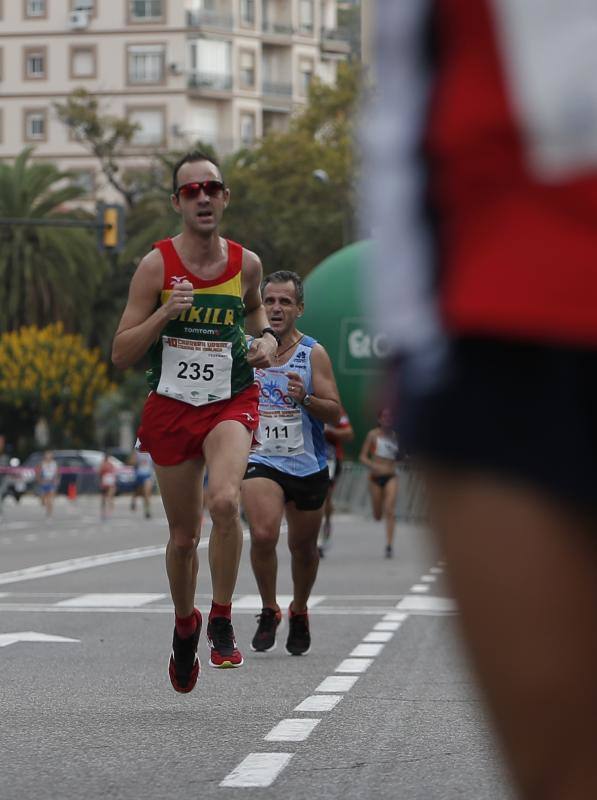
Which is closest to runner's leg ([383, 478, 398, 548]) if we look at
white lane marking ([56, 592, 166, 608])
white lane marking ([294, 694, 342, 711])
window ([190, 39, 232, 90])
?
white lane marking ([56, 592, 166, 608])

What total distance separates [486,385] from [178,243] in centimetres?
634

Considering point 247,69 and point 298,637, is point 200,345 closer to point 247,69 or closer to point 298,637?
point 298,637

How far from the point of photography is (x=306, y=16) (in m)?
106

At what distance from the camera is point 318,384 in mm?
11305

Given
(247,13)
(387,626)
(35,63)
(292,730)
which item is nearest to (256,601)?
(387,626)

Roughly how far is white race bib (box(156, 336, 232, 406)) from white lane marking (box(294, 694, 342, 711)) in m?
1.35

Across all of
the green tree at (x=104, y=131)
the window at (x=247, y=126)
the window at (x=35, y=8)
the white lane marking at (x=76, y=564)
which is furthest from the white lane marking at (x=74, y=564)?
the window at (x=35, y=8)

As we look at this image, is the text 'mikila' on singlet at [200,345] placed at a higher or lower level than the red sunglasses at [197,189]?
lower

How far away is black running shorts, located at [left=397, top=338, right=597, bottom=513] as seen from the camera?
6.72ft

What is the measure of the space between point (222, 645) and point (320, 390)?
9.61 ft

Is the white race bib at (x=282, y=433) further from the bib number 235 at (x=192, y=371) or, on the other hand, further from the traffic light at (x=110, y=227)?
the traffic light at (x=110, y=227)

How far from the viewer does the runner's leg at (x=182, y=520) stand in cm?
798

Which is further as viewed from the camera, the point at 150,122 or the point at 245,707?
the point at 150,122

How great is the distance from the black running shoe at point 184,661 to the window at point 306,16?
99.5 m
